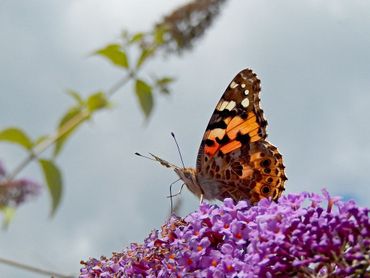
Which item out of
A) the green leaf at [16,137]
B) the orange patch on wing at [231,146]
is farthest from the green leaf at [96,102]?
the orange patch on wing at [231,146]

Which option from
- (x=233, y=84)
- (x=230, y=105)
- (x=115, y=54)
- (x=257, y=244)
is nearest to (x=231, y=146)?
(x=230, y=105)

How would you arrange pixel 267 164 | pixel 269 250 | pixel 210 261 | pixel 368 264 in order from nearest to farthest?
pixel 368 264
pixel 269 250
pixel 210 261
pixel 267 164

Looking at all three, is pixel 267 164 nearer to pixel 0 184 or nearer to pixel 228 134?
pixel 228 134

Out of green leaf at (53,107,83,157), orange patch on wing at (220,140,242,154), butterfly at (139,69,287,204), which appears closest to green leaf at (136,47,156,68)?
green leaf at (53,107,83,157)

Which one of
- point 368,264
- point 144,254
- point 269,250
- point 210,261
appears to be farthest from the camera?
point 144,254

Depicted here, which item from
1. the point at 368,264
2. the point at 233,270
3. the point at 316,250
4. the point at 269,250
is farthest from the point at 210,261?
the point at 368,264

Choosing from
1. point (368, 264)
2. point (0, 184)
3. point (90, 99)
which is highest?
point (368, 264)

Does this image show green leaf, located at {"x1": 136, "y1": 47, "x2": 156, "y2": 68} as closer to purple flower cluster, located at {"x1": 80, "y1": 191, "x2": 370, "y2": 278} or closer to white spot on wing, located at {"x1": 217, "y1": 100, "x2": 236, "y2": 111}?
purple flower cluster, located at {"x1": 80, "y1": 191, "x2": 370, "y2": 278}

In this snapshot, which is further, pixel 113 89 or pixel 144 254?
pixel 144 254
